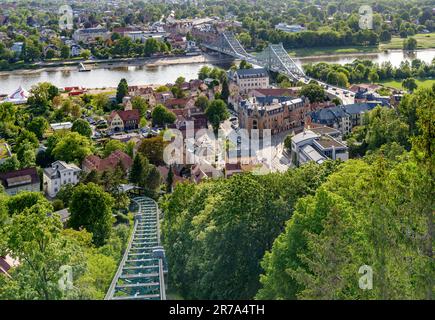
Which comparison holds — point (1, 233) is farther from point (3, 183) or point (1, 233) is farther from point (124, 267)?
point (3, 183)

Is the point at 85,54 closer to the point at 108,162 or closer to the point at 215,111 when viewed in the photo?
the point at 215,111

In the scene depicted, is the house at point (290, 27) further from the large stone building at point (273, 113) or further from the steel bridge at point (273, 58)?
the large stone building at point (273, 113)

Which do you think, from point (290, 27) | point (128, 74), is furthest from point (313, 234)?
point (290, 27)

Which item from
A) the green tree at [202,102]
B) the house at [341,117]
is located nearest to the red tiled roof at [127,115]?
the green tree at [202,102]

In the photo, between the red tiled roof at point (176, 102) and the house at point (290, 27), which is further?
the house at point (290, 27)

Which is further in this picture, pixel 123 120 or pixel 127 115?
pixel 127 115

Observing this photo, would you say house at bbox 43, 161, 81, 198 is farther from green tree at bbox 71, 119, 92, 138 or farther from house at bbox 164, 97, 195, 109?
house at bbox 164, 97, 195, 109
